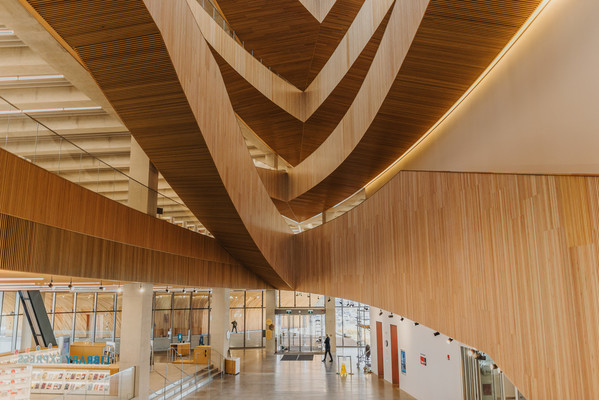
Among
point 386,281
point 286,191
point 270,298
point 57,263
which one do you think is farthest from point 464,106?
point 270,298

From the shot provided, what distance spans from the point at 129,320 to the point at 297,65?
405 inches

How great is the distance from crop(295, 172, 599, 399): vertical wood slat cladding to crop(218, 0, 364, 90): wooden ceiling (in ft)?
28.4

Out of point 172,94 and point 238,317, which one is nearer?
point 172,94

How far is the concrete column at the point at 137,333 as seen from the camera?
12.2 meters

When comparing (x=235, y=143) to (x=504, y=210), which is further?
(x=235, y=143)

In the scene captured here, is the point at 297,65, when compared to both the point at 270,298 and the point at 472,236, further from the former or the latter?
the point at 270,298

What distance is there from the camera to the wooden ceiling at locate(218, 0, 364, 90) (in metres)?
13.7

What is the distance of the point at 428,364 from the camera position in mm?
14656

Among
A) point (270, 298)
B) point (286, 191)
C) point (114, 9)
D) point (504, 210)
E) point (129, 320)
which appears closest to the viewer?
point (114, 9)

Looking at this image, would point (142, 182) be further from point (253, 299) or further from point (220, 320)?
point (253, 299)

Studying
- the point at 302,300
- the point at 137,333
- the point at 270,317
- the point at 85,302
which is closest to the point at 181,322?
the point at 85,302

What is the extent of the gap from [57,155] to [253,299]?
26.0 metres

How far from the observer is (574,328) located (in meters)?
3.24

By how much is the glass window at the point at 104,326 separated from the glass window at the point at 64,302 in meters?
1.75
